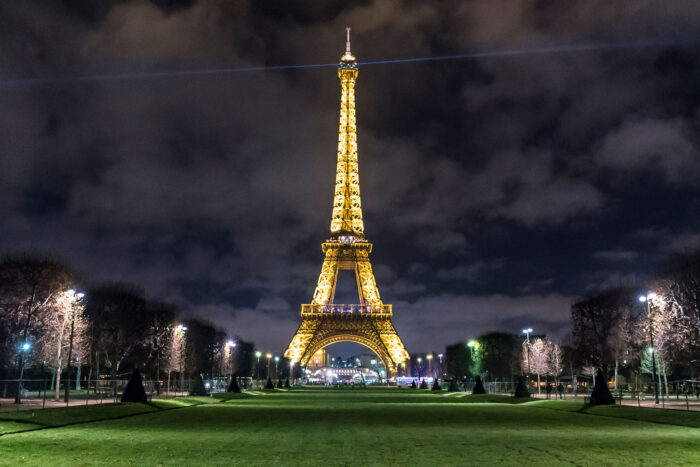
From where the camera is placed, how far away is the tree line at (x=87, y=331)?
50.0m

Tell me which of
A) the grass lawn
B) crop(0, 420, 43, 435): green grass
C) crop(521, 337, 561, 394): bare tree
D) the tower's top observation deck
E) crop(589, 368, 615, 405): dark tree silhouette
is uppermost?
the tower's top observation deck

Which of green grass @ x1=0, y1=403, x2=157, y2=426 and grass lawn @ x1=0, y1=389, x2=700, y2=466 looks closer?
grass lawn @ x1=0, y1=389, x2=700, y2=466

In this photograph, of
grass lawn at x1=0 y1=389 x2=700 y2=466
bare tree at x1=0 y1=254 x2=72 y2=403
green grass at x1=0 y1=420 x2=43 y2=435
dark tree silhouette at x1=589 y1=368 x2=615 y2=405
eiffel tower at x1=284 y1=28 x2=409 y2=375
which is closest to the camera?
grass lawn at x1=0 y1=389 x2=700 y2=466

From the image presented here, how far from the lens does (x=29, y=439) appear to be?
20.2 meters

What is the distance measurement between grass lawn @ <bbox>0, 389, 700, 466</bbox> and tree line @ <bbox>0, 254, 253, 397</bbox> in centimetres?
1709

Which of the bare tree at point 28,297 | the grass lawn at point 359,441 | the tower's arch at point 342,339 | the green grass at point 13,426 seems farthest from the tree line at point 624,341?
the bare tree at point 28,297

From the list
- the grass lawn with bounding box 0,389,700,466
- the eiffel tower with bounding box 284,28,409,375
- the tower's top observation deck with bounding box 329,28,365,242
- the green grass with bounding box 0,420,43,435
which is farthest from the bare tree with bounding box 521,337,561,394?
the green grass with bounding box 0,420,43,435

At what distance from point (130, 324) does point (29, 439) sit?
173ft

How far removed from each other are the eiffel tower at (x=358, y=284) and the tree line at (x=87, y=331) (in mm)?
13203

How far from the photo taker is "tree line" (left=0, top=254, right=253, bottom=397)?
164ft

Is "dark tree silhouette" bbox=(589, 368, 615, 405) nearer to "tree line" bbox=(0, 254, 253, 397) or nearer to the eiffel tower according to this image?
"tree line" bbox=(0, 254, 253, 397)

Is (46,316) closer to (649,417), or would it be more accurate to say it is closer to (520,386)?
(520,386)

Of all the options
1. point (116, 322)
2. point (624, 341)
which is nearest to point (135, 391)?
point (116, 322)

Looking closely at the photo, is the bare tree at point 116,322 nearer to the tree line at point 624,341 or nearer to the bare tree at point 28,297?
the bare tree at point 28,297
